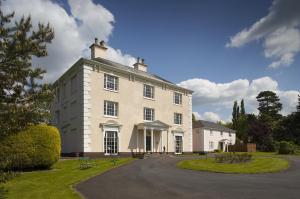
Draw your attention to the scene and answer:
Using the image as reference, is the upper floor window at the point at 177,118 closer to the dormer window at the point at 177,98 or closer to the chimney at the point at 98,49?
the dormer window at the point at 177,98

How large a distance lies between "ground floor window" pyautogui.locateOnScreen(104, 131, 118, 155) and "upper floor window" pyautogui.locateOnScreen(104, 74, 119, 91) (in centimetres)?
531

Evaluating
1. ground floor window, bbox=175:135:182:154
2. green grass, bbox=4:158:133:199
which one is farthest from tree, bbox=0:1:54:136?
ground floor window, bbox=175:135:182:154

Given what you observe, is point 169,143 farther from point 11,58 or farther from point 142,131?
point 11,58

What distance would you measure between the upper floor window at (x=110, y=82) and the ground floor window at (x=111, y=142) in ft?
17.4

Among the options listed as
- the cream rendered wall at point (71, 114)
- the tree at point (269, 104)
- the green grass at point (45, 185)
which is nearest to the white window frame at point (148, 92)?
the cream rendered wall at point (71, 114)

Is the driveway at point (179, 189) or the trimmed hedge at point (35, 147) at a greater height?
the trimmed hedge at point (35, 147)

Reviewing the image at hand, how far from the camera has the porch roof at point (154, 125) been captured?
35106 millimetres

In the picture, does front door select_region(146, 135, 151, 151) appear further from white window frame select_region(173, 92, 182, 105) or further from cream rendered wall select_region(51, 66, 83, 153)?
cream rendered wall select_region(51, 66, 83, 153)

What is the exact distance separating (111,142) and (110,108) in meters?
3.97

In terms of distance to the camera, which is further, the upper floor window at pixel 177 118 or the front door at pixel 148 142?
the upper floor window at pixel 177 118

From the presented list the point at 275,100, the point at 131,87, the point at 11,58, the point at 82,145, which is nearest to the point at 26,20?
the point at 11,58

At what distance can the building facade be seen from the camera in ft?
102

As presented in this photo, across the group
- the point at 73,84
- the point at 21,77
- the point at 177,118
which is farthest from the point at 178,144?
the point at 21,77

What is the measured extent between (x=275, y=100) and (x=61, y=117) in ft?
210
